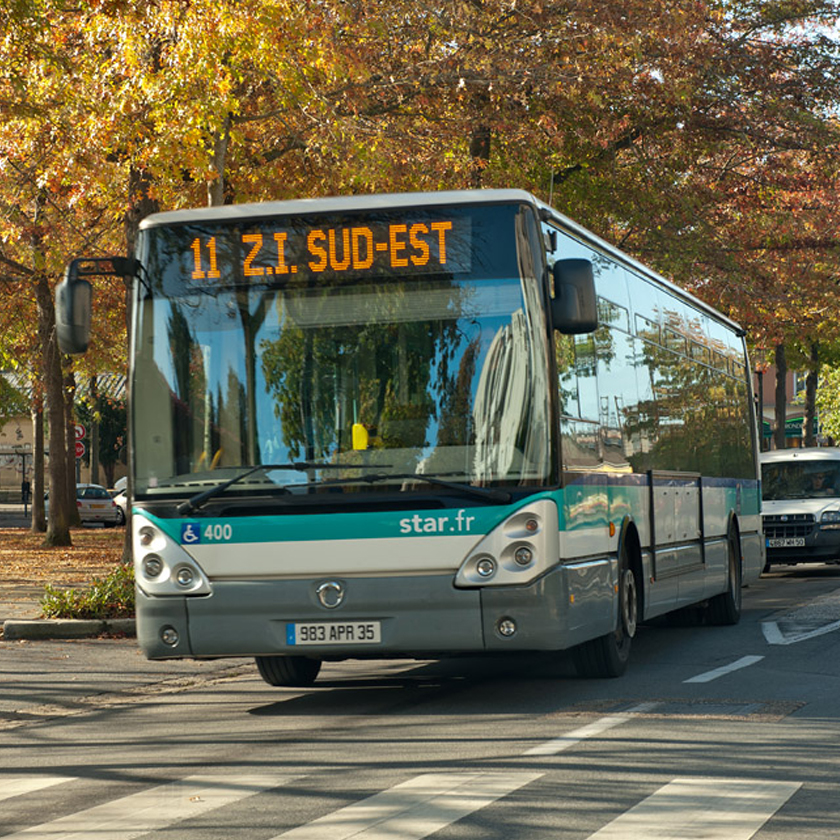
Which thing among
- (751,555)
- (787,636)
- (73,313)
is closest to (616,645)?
(787,636)

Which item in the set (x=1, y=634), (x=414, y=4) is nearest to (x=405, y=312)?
(x=1, y=634)

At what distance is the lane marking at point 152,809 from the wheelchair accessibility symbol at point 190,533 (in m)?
2.38

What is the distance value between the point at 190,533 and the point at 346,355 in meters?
1.46

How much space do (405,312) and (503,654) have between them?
4370 millimetres

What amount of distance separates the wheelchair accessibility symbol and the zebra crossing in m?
2.40

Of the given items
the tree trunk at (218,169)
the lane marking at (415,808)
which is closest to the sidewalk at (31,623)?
the tree trunk at (218,169)

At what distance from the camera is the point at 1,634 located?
15.7 meters

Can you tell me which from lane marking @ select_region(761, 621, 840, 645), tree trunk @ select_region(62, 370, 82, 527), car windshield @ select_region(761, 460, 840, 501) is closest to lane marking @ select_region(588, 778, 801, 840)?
lane marking @ select_region(761, 621, 840, 645)

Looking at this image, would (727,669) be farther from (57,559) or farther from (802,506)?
(57,559)

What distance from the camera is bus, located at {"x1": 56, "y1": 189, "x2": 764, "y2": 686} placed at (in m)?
9.77

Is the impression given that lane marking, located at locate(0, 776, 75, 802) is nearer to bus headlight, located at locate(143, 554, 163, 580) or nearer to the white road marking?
bus headlight, located at locate(143, 554, 163, 580)

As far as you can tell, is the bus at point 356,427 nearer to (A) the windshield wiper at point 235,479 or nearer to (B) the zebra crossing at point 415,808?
(A) the windshield wiper at point 235,479

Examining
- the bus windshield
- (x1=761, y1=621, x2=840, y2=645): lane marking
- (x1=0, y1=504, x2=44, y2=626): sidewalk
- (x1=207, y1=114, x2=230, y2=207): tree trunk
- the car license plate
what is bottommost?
(x1=761, y1=621, x2=840, y2=645): lane marking

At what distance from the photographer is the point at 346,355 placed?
10.0 meters
